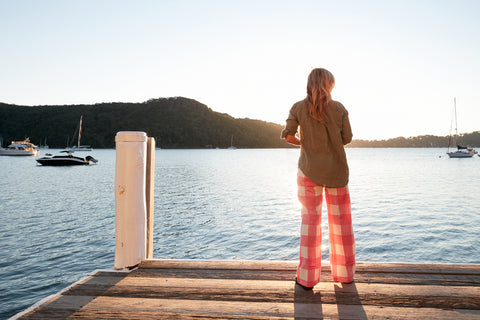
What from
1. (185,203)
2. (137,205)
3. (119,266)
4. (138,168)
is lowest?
(185,203)

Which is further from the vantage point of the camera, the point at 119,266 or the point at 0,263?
the point at 0,263

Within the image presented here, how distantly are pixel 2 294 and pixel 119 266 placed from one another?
20.7ft

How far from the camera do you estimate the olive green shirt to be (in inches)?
110

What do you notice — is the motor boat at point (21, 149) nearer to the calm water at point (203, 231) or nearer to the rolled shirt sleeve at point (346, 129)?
the calm water at point (203, 231)

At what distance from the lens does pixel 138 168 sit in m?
3.34

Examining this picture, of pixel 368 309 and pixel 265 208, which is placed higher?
pixel 368 309

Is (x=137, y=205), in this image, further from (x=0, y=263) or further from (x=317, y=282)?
(x=0, y=263)

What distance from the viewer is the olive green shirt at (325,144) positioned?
281 cm

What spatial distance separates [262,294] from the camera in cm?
254

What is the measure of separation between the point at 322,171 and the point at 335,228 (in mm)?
581

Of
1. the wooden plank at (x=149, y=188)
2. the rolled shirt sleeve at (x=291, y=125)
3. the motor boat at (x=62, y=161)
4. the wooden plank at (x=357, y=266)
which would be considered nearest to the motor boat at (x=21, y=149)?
the motor boat at (x=62, y=161)

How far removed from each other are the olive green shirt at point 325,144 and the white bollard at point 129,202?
1667 mm

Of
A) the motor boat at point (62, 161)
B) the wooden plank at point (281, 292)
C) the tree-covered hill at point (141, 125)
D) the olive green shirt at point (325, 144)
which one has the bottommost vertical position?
the motor boat at point (62, 161)

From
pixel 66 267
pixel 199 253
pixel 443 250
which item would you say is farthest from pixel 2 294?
pixel 443 250
